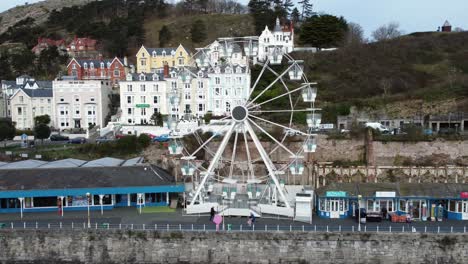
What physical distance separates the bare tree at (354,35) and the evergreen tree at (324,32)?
5.19ft

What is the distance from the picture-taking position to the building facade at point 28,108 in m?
52.7

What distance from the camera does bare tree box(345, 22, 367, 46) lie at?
6528 cm

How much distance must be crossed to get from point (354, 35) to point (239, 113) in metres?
47.4

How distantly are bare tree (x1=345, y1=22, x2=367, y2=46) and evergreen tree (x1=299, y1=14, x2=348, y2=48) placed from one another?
1581mm

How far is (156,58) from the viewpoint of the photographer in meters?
64.5

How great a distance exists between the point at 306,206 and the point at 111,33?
6506 centimetres

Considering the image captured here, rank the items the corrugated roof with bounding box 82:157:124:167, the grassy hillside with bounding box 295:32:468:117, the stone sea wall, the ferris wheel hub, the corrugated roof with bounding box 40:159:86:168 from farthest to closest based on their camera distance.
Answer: the grassy hillside with bounding box 295:32:468:117, the corrugated roof with bounding box 82:157:124:167, the corrugated roof with bounding box 40:159:86:168, the ferris wheel hub, the stone sea wall

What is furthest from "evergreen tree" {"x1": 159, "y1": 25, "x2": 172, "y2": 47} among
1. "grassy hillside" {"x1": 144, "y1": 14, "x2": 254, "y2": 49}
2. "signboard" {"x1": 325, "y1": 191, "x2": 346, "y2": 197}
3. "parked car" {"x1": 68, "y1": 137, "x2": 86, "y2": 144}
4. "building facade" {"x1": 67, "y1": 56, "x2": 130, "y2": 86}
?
"signboard" {"x1": 325, "y1": 191, "x2": 346, "y2": 197}

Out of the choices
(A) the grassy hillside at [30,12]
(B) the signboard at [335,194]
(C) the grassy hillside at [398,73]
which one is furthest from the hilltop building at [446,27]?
(A) the grassy hillside at [30,12]

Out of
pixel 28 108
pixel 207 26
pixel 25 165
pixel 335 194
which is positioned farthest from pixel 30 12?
pixel 335 194

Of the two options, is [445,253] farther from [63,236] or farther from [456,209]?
[63,236]

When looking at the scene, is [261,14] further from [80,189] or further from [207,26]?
[80,189]

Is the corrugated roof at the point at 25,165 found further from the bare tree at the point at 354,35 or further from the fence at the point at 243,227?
the bare tree at the point at 354,35

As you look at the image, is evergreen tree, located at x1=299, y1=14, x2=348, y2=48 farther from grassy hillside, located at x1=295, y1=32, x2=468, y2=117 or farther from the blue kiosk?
the blue kiosk
